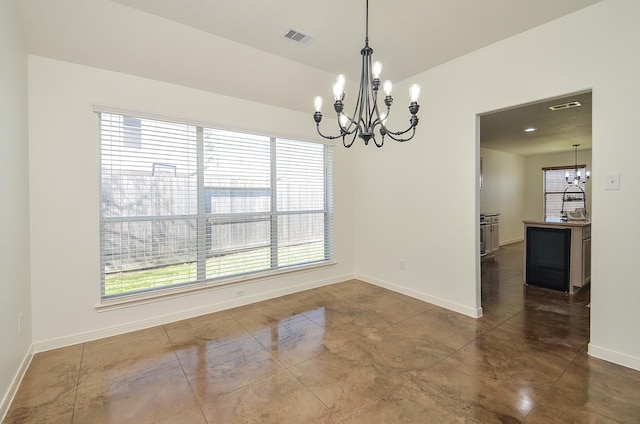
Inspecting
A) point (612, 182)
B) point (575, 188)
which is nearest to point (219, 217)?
point (612, 182)

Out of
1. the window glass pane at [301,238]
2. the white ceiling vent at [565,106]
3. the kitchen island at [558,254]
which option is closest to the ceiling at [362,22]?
the white ceiling vent at [565,106]

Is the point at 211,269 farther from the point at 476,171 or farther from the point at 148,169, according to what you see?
A: the point at 476,171

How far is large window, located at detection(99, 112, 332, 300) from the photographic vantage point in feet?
9.46

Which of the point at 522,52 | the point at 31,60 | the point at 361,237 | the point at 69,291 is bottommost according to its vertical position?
the point at 69,291

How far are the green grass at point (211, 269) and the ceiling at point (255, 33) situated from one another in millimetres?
2048

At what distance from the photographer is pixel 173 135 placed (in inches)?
124

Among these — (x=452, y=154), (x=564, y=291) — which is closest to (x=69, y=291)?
(x=452, y=154)

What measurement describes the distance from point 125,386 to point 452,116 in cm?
403

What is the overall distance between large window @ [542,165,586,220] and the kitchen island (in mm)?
5126

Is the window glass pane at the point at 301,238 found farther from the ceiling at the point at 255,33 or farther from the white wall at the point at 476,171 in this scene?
Result: the ceiling at the point at 255,33

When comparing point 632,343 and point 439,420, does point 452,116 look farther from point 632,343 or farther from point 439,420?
point 439,420

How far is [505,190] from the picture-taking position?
814cm

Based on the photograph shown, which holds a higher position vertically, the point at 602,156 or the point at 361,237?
the point at 602,156

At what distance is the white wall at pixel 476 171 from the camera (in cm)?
222
